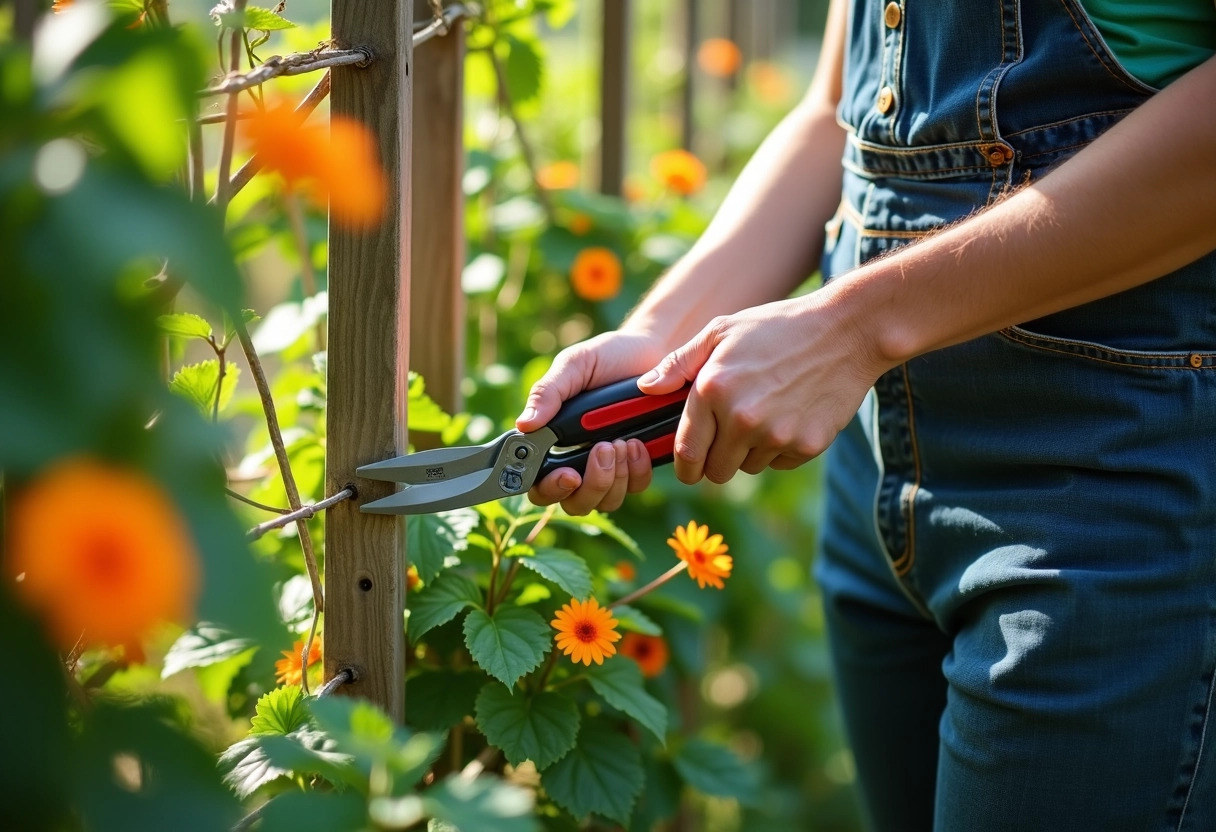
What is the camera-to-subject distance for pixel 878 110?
3.57 ft

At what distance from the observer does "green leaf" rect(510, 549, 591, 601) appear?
1069 millimetres

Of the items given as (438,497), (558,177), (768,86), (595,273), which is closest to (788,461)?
(438,497)

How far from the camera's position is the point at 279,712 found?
2.89 ft

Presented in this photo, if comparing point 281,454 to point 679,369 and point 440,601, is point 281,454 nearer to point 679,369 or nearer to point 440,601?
point 440,601

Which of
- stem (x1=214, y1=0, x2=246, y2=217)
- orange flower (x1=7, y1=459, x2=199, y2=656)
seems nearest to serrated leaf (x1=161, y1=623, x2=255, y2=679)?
stem (x1=214, y1=0, x2=246, y2=217)

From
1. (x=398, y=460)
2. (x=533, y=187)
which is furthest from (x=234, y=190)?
(x=533, y=187)

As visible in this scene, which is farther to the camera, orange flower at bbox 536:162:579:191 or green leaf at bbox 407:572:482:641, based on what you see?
orange flower at bbox 536:162:579:191

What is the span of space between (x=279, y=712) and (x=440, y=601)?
23cm

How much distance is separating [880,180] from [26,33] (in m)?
1.28

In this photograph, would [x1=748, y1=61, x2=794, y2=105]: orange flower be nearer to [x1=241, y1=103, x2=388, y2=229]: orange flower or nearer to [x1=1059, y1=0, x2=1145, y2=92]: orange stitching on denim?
[x1=1059, y1=0, x2=1145, y2=92]: orange stitching on denim

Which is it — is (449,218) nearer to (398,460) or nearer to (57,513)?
(398,460)

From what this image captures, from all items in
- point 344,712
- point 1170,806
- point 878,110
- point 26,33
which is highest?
point 26,33

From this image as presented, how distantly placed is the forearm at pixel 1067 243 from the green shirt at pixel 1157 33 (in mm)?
97

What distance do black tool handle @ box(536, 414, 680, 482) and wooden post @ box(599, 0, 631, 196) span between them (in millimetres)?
1462
